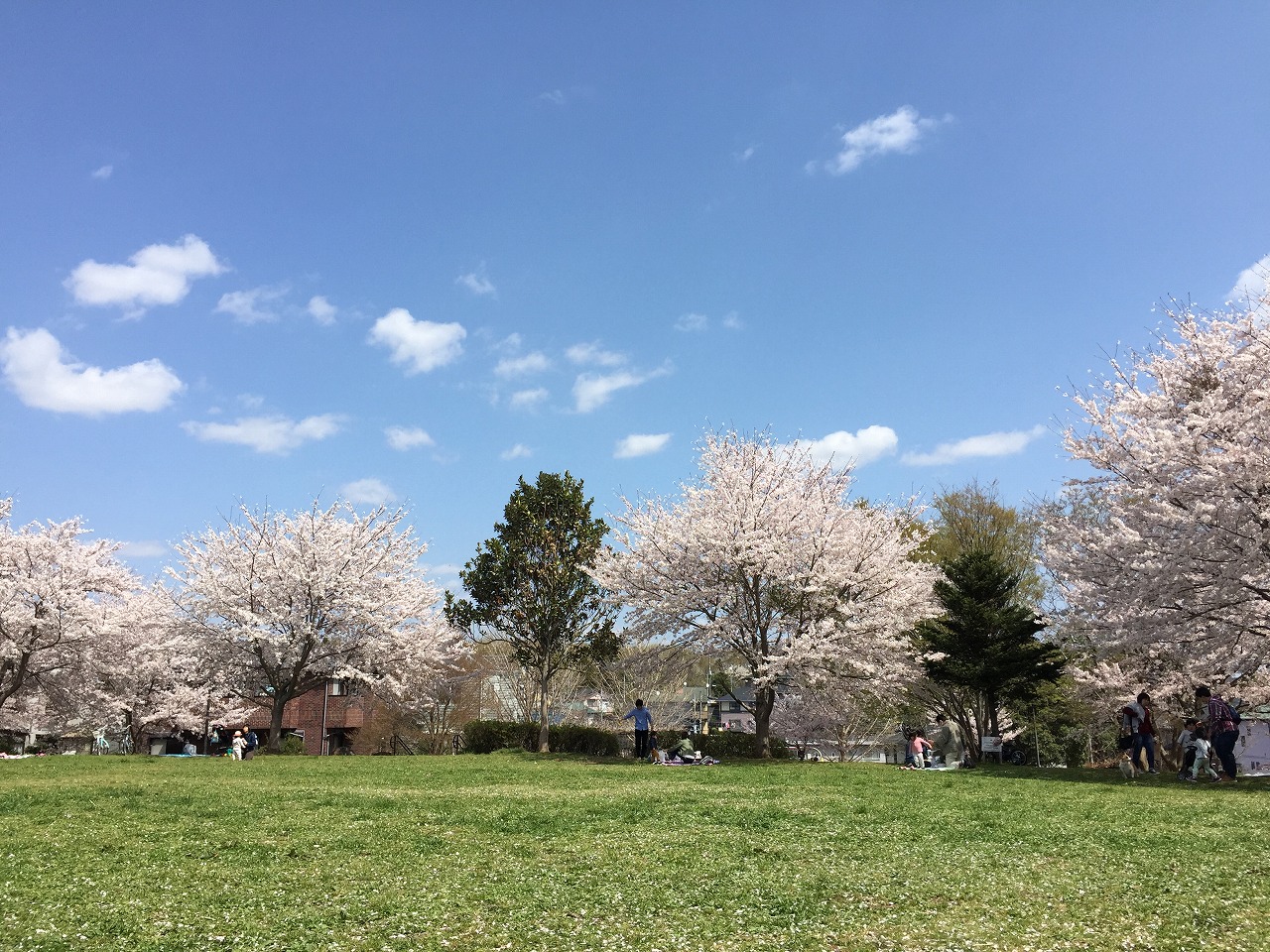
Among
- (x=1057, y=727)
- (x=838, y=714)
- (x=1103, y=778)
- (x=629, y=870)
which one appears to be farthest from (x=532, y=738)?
(x=1057, y=727)

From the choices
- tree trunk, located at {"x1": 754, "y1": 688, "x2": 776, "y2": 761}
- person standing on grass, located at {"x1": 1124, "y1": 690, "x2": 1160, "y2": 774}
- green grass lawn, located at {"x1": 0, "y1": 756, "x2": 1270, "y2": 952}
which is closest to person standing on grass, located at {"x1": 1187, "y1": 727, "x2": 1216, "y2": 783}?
person standing on grass, located at {"x1": 1124, "y1": 690, "x2": 1160, "y2": 774}

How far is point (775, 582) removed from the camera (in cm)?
2662

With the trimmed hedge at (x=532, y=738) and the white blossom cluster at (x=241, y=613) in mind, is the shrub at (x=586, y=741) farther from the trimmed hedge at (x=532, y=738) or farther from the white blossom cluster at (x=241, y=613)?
the white blossom cluster at (x=241, y=613)

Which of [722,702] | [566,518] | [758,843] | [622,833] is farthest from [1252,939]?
[722,702]

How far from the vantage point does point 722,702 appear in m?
106

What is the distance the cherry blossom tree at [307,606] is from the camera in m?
31.9

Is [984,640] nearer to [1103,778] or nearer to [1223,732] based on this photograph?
[1223,732]

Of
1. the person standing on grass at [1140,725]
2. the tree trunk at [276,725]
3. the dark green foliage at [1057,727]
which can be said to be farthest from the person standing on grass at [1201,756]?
the tree trunk at [276,725]

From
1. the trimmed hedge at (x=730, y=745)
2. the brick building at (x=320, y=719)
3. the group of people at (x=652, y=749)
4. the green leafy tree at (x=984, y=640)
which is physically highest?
the green leafy tree at (x=984, y=640)

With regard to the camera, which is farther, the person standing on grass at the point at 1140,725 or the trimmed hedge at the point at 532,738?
the trimmed hedge at the point at 532,738

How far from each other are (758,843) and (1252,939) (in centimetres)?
434

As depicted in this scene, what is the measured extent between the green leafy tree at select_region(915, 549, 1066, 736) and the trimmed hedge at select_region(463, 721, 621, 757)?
39.1ft

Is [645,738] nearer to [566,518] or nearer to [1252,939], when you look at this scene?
[566,518]

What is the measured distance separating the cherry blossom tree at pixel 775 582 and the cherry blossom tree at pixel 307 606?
393 inches
